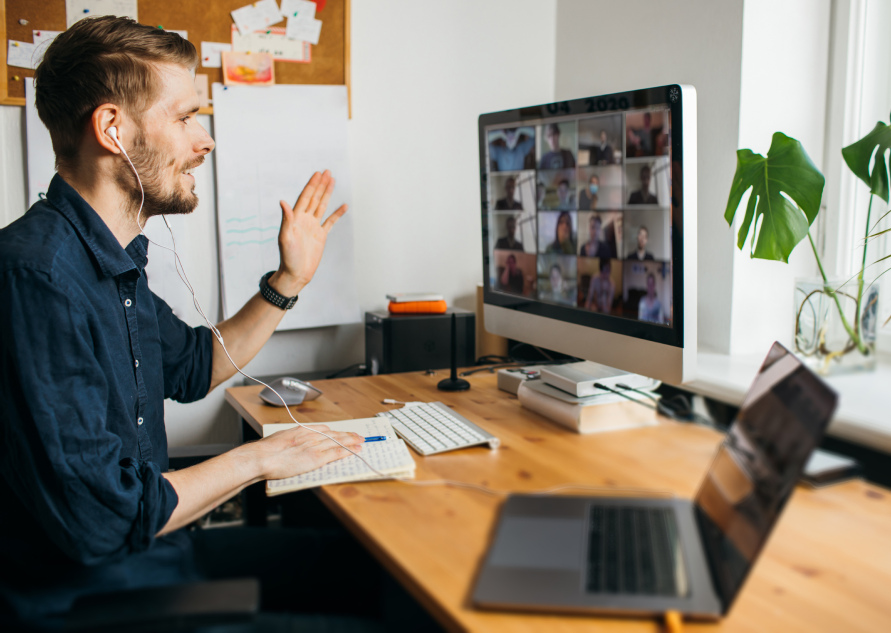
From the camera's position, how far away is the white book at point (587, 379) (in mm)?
1295

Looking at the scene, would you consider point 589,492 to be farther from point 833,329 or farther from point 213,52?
point 213,52

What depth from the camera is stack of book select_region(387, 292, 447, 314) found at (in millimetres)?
1970

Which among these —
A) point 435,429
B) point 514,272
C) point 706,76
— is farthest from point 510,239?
point 706,76

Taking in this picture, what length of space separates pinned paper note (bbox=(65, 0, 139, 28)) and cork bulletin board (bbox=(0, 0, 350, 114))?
0.02m

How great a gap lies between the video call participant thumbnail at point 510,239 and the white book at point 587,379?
0.30 m

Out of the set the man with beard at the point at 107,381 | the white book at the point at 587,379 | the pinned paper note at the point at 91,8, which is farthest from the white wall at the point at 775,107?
the pinned paper note at the point at 91,8

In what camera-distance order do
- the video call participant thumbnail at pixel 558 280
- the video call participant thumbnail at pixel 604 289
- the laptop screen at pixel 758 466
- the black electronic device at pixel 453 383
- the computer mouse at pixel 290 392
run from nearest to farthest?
1. the laptop screen at pixel 758 466
2. the video call participant thumbnail at pixel 604 289
3. the video call participant thumbnail at pixel 558 280
4. the computer mouse at pixel 290 392
5. the black electronic device at pixel 453 383

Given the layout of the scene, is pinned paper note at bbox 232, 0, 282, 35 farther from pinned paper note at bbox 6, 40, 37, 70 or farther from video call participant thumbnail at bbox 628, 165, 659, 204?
video call participant thumbnail at bbox 628, 165, 659, 204

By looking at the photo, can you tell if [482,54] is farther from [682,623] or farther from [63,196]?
[682,623]

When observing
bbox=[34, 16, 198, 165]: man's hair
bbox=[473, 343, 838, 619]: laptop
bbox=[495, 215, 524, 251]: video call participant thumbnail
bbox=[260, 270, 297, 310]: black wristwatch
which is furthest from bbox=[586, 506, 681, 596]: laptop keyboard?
bbox=[34, 16, 198, 165]: man's hair

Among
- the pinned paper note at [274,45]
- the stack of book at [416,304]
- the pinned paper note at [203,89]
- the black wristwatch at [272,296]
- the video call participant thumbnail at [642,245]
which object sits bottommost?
the stack of book at [416,304]

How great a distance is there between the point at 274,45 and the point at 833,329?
159 cm

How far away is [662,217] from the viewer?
45.1 inches

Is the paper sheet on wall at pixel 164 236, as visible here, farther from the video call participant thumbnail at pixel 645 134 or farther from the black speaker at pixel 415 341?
the video call participant thumbnail at pixel 645 134
